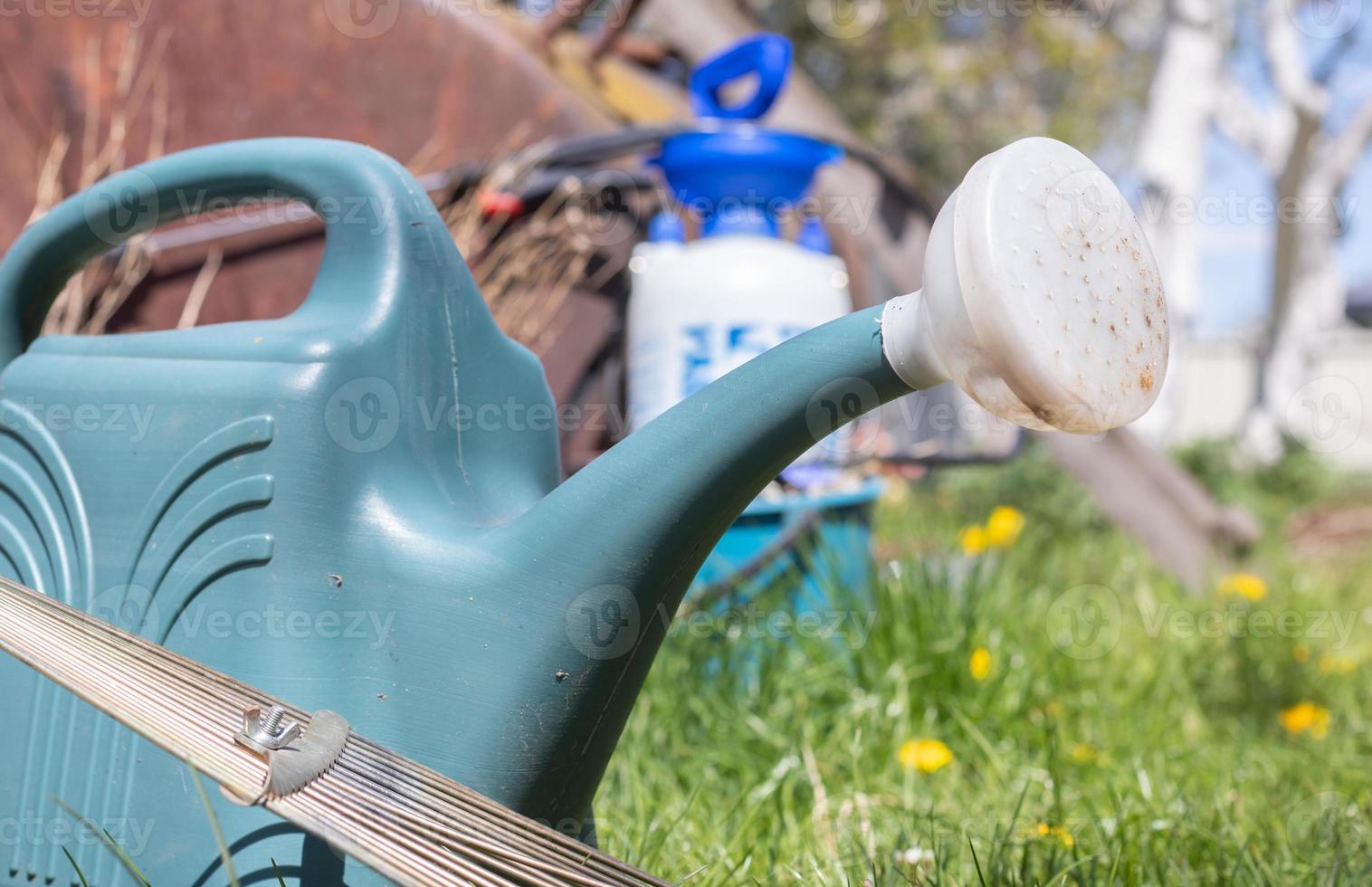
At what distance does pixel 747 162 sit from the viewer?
176 cm

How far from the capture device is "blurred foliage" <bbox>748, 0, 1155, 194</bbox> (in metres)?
8.03

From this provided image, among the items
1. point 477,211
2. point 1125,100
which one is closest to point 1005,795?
point 477,211

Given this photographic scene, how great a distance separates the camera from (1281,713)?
5.96ft

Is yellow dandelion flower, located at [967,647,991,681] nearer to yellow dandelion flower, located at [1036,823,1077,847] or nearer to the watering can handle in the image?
yellow dandelion flower, located at [1036,823,1077,847]

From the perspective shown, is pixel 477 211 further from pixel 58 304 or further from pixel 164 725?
pixel 164 725

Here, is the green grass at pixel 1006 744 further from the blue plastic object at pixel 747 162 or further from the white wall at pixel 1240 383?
the white wall at pixel 1240 383

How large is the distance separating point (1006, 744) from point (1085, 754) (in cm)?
10

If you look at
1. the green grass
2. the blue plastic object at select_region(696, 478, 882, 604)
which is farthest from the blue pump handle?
the green grass

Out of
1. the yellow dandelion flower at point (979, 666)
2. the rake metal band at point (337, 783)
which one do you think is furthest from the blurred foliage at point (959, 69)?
the rake metal band at point (337, 783)

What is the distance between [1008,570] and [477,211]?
121cm

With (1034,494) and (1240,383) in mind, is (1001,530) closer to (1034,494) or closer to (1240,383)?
(1034,494)

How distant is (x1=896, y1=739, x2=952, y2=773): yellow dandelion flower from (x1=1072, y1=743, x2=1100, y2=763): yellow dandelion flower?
0.19 meters

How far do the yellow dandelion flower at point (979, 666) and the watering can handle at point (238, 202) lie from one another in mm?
1134

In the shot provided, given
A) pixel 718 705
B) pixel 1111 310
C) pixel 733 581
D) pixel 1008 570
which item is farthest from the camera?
pixel 1008 570
